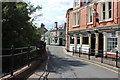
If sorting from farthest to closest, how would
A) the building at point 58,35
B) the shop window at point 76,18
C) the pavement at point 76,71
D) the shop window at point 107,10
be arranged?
1. the building at point 58,35
2. the shop window at point 76,18
3. the shop window at point 107,10
4. the pavement at point 76,71

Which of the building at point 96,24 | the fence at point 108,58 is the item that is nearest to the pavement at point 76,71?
the fence at point 108,58

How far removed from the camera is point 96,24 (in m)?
19.3

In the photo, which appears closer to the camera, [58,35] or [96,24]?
[96,24]

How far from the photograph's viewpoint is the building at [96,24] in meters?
16.2

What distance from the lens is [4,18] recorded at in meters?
10.3

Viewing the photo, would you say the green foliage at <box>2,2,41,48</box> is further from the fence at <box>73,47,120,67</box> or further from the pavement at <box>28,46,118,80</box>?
the fence at <box>73,47,120,67</box>

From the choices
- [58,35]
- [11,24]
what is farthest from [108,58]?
[58,35]

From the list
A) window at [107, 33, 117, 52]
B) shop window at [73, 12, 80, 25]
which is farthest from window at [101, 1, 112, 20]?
shop window at [73, 12, 80, 25]

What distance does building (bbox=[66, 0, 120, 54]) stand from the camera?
16.2 meters

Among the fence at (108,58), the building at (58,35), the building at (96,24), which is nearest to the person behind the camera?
the fence at (108,58)

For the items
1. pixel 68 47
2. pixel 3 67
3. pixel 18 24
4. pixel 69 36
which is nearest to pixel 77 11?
pixel 69 36

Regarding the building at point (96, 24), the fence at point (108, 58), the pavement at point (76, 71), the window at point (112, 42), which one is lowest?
the pavement at point (76, 71)

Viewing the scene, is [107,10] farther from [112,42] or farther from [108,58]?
[108,58]

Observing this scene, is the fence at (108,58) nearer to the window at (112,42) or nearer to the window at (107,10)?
the window at (112,42)
